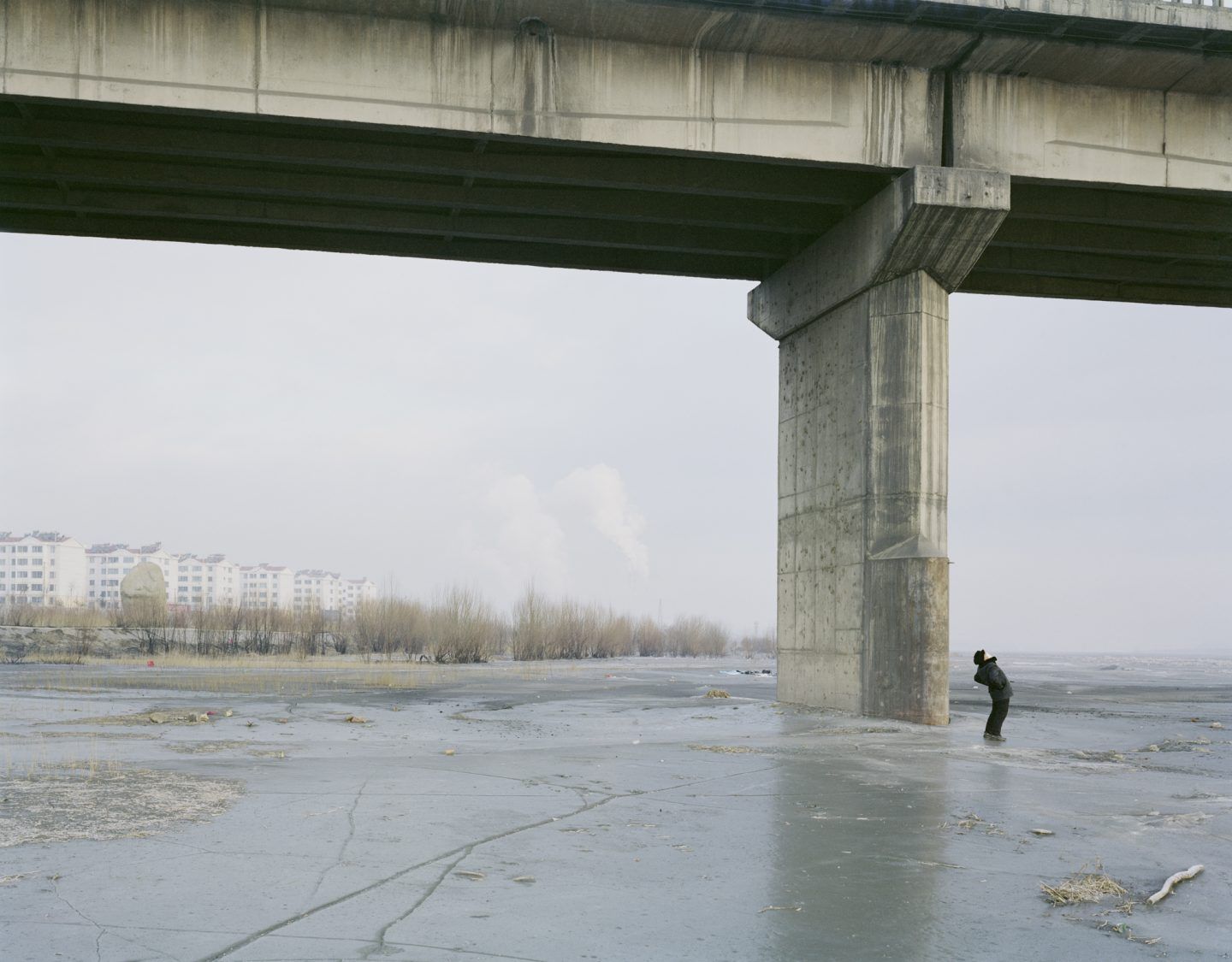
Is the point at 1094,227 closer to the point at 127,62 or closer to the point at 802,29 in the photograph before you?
the point at 802,29

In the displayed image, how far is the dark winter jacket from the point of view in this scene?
602 inches

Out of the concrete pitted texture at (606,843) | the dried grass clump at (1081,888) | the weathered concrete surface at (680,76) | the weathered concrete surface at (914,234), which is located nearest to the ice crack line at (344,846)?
the concrete pitted texture at (606,843)

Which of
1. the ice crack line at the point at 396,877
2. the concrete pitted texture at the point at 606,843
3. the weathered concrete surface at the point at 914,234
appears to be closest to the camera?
the ice crack line at the point at 396,877

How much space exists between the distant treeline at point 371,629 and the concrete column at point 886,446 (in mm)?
25674

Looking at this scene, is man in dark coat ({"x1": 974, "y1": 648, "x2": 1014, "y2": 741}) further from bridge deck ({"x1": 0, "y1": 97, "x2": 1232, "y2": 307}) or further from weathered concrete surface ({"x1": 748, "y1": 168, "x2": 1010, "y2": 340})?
bridge deck ({"x1": 0, "y1": 97, "x2": 1232, "y2": 307})

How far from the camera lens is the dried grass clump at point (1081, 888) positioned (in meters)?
6.22

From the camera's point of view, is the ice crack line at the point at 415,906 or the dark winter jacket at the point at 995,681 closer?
the ice crack line at the point at 415,906

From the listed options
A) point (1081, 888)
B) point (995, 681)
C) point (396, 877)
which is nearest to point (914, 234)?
point (995, 681)

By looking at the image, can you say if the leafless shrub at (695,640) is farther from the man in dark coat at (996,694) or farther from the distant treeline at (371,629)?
the man in dark coat at (996,694)

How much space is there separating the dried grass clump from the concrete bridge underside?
1067 centimetres

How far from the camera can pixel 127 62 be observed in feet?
49.9

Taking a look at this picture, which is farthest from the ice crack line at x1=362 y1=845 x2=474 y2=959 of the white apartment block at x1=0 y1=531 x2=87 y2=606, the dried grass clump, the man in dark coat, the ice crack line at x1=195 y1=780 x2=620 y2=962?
the white apartment block at x1=0 y1=531 x2=87 y2=606

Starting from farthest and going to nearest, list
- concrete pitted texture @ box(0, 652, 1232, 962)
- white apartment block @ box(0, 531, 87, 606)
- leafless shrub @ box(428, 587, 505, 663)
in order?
white apartment block @ box(0, 531, 87, 606)
leafless shrub @ box(428, 587, 505, 663)
concrete pitted texture @ box(0, 652, 1232, 962)

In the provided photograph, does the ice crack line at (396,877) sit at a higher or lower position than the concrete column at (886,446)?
lower
